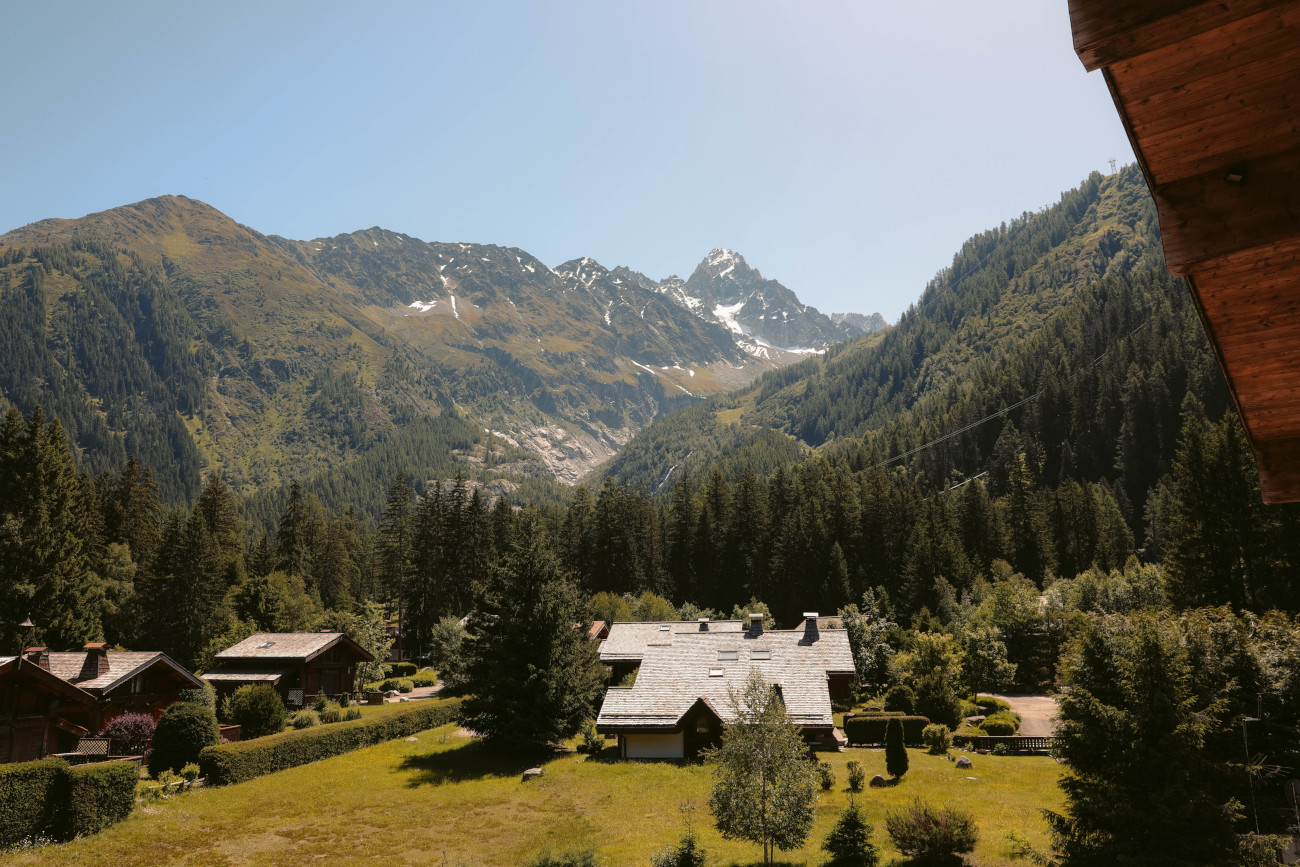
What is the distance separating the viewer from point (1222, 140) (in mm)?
3855

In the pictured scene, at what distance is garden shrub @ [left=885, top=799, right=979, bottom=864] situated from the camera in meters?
25.4

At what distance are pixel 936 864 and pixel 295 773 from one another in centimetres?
3341

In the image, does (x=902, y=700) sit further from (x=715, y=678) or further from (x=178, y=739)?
(x=178, y=739)

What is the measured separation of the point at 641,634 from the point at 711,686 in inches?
659

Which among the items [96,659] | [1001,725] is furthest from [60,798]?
[1001,725]

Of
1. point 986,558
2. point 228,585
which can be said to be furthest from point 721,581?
point 228,585

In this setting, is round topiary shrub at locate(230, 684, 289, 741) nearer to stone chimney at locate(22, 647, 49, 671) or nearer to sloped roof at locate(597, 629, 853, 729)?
stone chimney at locate(22, 647, 49, 671)

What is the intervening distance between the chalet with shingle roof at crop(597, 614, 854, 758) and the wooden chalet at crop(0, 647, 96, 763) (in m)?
27.5

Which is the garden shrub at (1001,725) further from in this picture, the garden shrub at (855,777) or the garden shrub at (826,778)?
the garden shrub at (826,778)

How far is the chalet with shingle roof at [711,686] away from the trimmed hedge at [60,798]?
23698mm

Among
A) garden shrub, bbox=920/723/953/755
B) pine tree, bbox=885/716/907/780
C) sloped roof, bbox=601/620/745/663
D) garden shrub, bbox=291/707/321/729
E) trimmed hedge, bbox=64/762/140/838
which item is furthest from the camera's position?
sloped roof, bbox=601/620/745/663

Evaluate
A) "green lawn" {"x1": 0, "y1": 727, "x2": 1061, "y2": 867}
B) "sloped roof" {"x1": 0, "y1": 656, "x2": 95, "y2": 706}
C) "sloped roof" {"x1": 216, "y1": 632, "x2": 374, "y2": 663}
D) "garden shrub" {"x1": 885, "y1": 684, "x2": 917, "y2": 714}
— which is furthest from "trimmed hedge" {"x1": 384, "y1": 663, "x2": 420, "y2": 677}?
"garden shrub" {"x1": 885, "y1": 684, "x2": 917, "y2": 714}

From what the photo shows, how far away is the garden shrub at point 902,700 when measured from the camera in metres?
51.0

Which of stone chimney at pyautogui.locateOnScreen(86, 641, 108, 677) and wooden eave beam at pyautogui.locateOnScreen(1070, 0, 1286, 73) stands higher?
wooden eave beam at pyautogui.locateOnScreen(1070, 0, 1286, 73)
